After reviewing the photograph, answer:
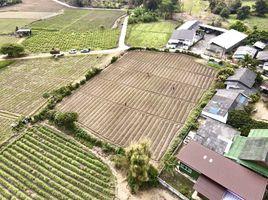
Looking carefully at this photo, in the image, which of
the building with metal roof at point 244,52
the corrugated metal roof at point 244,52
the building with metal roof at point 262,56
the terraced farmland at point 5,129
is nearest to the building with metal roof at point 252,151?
the building with metal roof at point 262,56

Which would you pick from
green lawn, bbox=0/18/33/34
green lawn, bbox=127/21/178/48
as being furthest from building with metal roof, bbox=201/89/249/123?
green lawn, bbox=0/18/33/34

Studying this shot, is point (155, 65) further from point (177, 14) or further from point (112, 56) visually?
point (177, 14)

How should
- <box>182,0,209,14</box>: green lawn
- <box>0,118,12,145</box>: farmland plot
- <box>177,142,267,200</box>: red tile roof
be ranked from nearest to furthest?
1. <box>177,142,267,200</box>: red tile roof
2. <box>0,118,12,145</box>: farmland plot
3. <box>182,0,209,14</box>: green lawn

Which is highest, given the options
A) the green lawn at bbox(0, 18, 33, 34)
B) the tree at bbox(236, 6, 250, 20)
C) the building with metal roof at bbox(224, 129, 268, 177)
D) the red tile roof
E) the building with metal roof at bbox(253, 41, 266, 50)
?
the tree at bbox(236, 6, 250, 20)

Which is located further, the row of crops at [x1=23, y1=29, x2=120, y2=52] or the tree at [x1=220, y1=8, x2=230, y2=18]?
the tree at [x1=220, y1=8, x2=230, y2=18]

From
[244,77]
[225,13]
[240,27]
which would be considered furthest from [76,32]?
[244,77]

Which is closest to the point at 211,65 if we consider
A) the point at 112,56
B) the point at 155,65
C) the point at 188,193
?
the point at 155,65

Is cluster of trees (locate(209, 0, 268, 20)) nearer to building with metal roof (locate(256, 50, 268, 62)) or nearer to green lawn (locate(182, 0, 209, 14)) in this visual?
green lawn (locate(182, 0, 209, 14))
